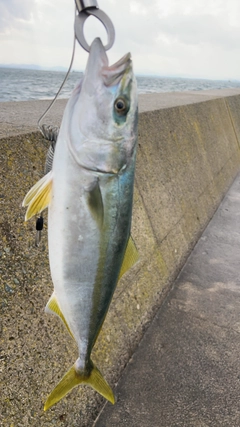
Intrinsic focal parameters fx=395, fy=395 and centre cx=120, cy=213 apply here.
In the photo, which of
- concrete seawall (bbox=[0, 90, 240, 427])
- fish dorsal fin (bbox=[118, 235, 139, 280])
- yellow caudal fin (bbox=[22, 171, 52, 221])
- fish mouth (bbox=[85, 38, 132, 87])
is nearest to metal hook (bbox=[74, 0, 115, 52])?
fish mouth (bbox=[85, 38, 132, 87])

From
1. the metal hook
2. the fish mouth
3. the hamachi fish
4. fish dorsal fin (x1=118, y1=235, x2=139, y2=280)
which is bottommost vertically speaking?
fish dorsal fin (x1=118, y1=235, x2=139, y2=280)

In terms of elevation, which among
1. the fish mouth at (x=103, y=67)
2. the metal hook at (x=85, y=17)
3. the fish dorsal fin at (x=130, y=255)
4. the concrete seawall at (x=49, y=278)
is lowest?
the concrete seawall at (x=49, y=278)

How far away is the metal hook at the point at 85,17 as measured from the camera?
154cm

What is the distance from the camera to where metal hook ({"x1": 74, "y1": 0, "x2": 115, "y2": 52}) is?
1536 millimetres

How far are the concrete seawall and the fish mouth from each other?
1.00 meters

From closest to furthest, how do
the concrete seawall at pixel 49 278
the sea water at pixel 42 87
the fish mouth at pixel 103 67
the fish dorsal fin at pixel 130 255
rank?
the fish mouth at pixel 103 67, the fish dorsal fin at pixel 130 255, the concrete seawall at pixel 49 278, the sea water at pixel 42 87

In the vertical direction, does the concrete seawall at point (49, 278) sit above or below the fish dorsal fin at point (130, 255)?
below

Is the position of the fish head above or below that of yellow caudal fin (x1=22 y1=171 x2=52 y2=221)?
above

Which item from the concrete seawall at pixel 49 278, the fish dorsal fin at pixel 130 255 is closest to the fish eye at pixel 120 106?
the fish dorsal fin at pixel 130 255

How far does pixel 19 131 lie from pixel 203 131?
4357mm

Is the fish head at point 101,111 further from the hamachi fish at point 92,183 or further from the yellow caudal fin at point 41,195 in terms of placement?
the yellow caudal fin at point 41,195

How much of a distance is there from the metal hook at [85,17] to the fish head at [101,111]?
97 mm

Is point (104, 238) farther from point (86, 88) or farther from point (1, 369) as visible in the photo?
point (1, 369)

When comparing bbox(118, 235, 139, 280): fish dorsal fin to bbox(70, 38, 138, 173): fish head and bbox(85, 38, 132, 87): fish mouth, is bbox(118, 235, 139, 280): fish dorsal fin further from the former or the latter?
bbox(85, 38, 132, 87): fish mouth
